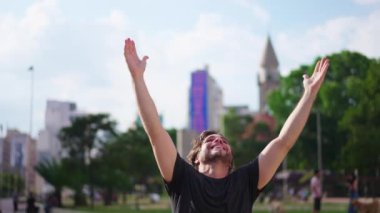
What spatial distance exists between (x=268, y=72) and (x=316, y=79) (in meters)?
141

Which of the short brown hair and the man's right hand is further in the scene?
the short brown hair

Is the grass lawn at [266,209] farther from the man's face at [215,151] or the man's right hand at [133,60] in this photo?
the man's right hand at [133,60]

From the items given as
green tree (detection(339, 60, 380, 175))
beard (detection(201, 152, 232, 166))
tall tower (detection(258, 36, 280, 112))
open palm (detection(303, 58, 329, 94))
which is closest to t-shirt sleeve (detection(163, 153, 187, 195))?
beard (detection(201, 152, 232, 166))

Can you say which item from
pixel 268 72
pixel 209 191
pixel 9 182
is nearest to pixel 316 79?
pixel 209 191

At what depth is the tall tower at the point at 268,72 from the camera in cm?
13875

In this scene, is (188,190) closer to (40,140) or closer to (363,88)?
(363,88)

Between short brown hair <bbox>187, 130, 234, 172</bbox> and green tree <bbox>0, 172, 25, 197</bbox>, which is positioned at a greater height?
short brown hair <bbox>187, 130, 234, 172</bbox>

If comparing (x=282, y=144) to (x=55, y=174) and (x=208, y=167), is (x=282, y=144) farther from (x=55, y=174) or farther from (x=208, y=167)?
(x=55, y=174)

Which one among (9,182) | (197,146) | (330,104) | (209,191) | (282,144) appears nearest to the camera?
(209,191)

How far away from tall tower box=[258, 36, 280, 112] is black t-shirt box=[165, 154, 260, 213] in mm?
133395

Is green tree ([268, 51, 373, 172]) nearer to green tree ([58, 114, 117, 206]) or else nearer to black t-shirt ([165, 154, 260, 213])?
green tree ([58, 114, 117, 206])

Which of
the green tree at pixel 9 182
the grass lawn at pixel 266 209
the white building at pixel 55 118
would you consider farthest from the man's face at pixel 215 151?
the green tree at pixel 9 182

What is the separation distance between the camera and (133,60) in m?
3.84

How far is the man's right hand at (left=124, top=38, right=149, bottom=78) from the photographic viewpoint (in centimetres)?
379
